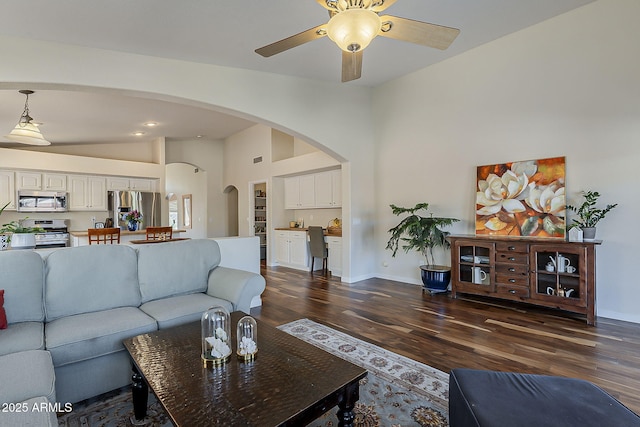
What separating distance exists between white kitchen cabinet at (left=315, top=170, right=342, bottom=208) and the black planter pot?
228 centimetres

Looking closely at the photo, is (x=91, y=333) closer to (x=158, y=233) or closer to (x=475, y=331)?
(x=475, y=331)

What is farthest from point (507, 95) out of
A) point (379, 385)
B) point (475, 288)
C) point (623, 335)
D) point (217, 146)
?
point (217, 146)

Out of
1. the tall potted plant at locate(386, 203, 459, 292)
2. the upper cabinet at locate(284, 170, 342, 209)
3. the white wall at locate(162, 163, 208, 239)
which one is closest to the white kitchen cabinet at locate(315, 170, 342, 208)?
the upper cabinet at locate(284, 170, 342, 209)

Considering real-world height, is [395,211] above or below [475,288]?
above

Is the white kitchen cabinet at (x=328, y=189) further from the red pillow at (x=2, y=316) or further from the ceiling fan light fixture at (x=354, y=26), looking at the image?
the red pillow at (x=2, y=316)

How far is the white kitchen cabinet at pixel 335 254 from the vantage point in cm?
587

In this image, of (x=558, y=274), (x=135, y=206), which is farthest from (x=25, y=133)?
(x=558, y=274)

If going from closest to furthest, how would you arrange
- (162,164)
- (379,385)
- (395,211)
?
(379,385)
(395,211)
(162,164)

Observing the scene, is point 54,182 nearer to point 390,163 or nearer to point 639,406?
point 390,163

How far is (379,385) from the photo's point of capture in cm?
213

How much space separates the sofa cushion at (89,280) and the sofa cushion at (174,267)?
88 mm

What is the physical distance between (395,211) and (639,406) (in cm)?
326

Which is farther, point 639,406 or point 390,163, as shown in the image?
point 390,163

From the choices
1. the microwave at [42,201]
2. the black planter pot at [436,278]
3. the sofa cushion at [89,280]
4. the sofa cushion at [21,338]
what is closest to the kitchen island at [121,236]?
the microwave at [42,201]
